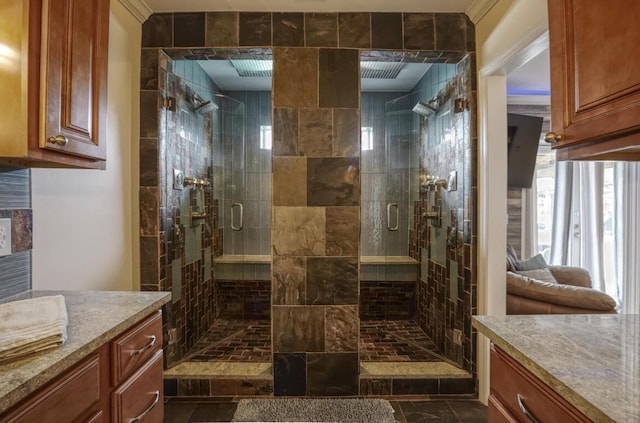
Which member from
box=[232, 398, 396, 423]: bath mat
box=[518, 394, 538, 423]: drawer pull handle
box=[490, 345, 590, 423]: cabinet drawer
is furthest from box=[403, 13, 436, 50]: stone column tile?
box=[232, 398, 396, 423]: bath mat

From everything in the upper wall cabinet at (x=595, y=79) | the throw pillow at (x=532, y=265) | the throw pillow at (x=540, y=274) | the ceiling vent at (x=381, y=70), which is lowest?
the throw pillow at (x=540, y=274)

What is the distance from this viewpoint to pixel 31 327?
2.88ft

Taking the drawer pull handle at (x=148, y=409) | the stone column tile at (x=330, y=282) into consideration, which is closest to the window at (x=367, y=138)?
the stone column tile at (x=330, y=282)

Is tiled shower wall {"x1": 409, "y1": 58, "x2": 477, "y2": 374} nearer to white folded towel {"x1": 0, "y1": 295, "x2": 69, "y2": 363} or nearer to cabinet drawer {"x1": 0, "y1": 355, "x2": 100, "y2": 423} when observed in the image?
cabinet drawer {"x1": 0, "y1": 355, "x2": 100, "y2": 423}

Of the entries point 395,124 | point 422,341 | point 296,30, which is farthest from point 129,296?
point 395,124

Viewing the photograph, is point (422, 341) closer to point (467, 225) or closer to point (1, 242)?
point (467, 225)

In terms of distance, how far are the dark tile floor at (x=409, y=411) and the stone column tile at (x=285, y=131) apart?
70.0 inches

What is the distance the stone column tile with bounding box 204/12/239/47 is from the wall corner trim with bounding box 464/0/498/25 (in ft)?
5.41

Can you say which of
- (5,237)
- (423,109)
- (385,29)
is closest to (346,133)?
(385,29)

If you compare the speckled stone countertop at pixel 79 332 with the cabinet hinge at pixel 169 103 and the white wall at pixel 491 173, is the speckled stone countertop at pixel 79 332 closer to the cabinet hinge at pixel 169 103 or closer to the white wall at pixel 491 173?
the cabinet hinge at pixel 169 103

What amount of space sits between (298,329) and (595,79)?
202cm

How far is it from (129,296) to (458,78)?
259 centimetres

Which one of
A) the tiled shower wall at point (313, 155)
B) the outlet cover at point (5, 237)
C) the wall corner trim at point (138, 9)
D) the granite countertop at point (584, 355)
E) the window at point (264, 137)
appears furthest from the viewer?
the window at point (264, 137)

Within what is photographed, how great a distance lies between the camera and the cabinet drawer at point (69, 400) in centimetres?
73
